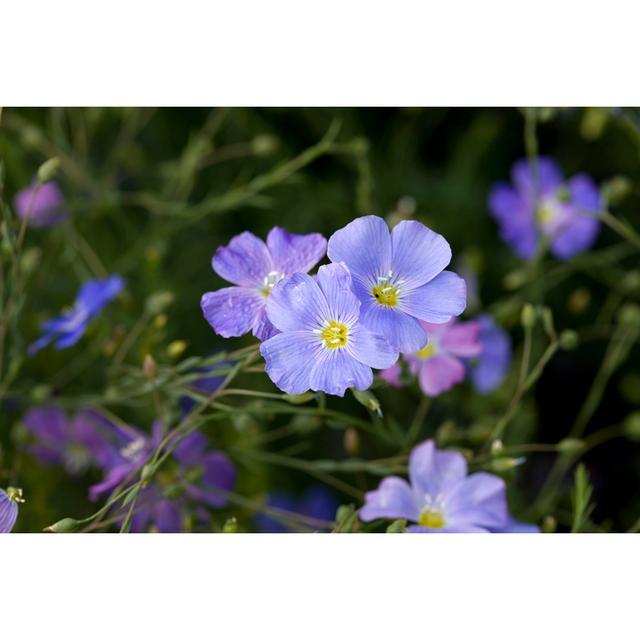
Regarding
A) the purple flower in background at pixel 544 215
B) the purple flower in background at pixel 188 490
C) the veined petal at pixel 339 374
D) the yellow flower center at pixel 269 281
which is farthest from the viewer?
Result: the purple flower in background at pixel 544 215

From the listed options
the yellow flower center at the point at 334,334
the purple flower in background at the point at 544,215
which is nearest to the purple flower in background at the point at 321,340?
the yellow flower center at the point at 334,334

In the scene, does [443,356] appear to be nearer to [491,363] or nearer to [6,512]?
[491,363]

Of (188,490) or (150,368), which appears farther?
(188,490)

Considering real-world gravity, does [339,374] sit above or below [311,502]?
above

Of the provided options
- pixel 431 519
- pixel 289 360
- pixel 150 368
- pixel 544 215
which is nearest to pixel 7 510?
pixel 150 368

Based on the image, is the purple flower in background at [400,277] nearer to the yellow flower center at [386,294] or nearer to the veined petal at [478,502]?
the yellow flower center at [386,294]

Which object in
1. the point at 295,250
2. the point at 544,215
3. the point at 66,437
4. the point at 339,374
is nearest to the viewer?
the point at 339,374
